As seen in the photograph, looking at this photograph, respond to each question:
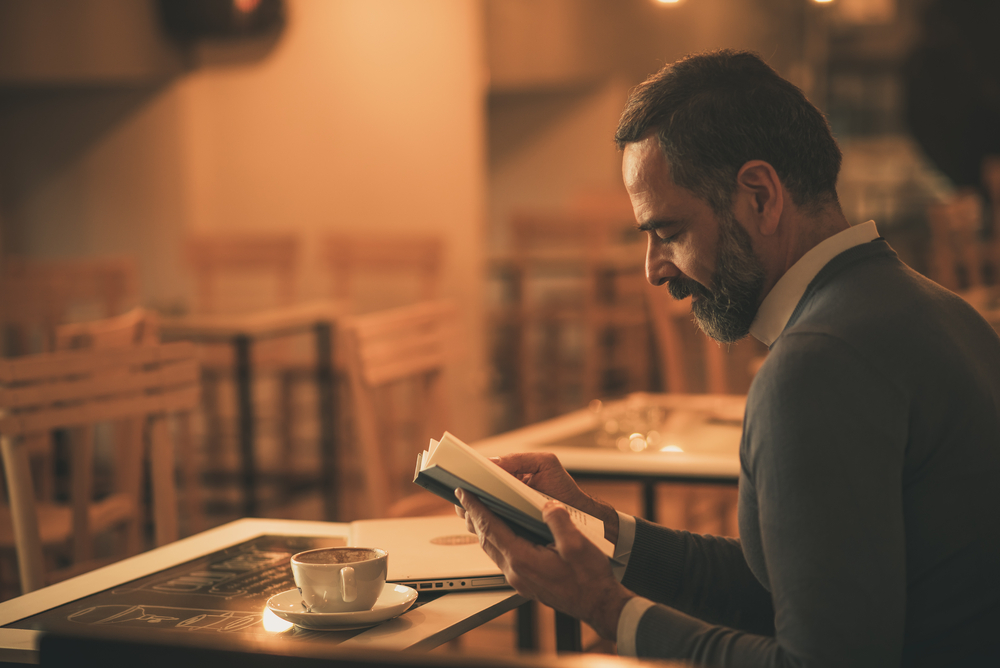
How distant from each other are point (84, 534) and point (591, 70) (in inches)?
219

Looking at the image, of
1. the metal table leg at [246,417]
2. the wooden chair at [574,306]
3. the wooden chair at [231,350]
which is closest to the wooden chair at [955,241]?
the wooden chair at [574,306]

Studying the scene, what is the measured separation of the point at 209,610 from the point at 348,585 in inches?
7.7

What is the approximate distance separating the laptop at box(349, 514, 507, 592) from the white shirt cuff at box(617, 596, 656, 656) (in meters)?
0.24

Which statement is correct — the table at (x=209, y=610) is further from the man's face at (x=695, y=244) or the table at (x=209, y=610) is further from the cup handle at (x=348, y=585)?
the man's face at (x=695, y=244)

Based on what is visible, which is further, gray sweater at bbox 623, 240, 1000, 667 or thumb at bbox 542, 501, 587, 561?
thumb at bbox 542, 501, 587, 561

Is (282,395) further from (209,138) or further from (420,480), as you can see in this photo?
(420,480)

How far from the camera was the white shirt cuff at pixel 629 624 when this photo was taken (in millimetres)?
1011

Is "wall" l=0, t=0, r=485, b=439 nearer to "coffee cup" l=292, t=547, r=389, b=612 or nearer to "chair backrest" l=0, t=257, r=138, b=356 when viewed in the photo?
"chair backrest" l=0, t=257, r=138, b=356

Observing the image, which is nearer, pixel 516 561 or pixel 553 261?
pixel 516 561

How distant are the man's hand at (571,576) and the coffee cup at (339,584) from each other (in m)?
0.15

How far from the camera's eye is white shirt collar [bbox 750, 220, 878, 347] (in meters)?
1.10

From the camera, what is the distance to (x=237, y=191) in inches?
202

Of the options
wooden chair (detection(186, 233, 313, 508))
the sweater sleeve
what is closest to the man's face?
the sweater sleeve

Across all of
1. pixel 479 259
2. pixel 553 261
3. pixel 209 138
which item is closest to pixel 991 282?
pixel 553 261
